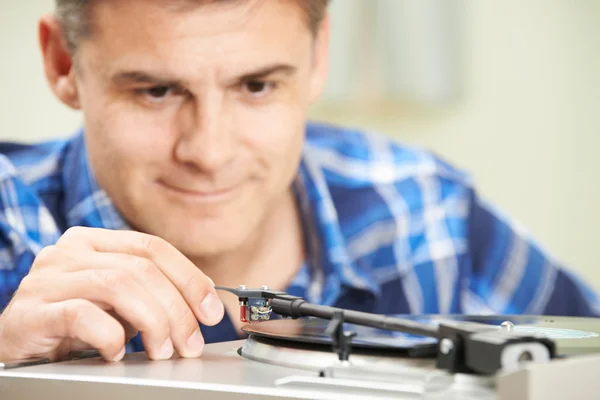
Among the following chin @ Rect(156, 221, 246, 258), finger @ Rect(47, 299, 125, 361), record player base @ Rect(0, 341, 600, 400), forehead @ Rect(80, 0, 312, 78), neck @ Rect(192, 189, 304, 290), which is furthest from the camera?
neck @ Rect(192, 189, 304, 290)

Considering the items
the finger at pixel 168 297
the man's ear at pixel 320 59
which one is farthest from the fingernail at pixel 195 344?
the man's ear at pixel 320 59

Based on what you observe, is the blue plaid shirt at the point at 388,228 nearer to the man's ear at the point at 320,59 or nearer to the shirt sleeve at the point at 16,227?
the shirt sleeve at the point at 16,227

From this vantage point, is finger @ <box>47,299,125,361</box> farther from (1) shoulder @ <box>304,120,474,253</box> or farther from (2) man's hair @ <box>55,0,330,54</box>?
(1) shoulder @ <box>304,120,474,253</box>

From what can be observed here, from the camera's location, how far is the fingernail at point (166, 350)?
570mm

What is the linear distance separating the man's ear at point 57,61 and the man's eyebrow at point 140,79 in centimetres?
15

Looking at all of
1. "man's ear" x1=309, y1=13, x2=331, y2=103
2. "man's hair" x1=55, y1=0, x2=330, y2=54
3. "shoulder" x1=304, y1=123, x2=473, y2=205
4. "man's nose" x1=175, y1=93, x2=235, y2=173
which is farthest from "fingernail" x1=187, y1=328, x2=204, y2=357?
"shoulder" x1=304, y1=123, x2=473, y2=205

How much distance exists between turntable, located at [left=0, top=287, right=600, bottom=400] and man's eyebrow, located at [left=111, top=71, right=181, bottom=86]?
559 mm

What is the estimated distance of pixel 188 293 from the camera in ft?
1.98

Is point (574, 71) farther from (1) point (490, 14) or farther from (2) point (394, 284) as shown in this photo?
(2) point (394, 284)

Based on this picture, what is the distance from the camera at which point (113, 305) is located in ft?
1.91

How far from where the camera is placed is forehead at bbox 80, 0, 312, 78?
3.43 feet

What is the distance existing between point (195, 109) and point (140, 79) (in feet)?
0.28

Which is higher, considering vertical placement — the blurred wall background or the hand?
the blurred wall background

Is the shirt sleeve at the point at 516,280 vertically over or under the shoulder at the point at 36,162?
under
